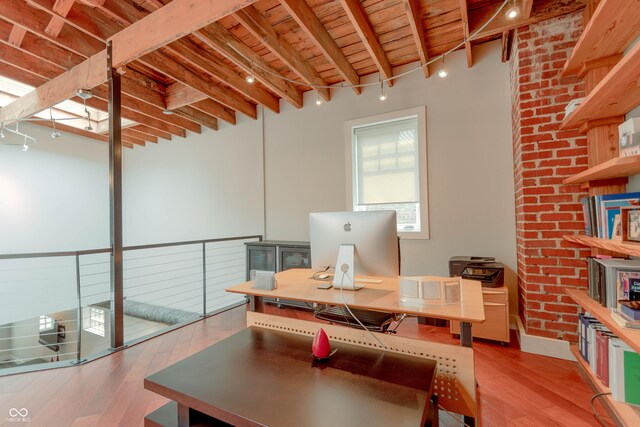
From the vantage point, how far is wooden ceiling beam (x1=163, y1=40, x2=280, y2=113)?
9.15 feet

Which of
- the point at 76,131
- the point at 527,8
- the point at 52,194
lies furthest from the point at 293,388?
the point at 76,131

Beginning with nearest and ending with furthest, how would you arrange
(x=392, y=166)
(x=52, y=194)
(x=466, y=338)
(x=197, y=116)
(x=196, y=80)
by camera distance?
(x=466, y=338)
(x=196, y=80)
(x=392, y=166)
(x=197, y=116)
(x=52, y=194)

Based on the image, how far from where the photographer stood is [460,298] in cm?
149

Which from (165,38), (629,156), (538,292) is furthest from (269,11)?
(538,292)

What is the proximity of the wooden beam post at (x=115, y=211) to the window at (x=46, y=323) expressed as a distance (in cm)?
354

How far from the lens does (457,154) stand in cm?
312

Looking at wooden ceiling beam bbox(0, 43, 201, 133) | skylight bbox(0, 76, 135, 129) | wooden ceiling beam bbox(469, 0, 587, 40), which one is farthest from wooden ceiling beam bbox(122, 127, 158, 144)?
wooden ceiling beam bbox(469, 0, 587, 40)

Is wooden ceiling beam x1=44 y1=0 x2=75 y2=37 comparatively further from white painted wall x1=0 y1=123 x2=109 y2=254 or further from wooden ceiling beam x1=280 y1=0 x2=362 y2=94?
white painted wall x1=0 y1=123 x2=109 y2=254

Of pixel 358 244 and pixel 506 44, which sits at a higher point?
pixel 506 44

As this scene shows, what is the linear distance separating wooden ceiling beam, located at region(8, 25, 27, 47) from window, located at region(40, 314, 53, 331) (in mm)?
4293

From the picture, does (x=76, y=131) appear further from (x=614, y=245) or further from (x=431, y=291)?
(x=614, y=245)

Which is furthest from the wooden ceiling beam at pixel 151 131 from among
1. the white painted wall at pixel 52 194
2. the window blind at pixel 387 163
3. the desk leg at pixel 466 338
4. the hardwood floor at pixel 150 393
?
the desk leg at pixel 466 338

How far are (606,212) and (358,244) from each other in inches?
62.2

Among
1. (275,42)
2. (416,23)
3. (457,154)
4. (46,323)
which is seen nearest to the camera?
(416,23)
